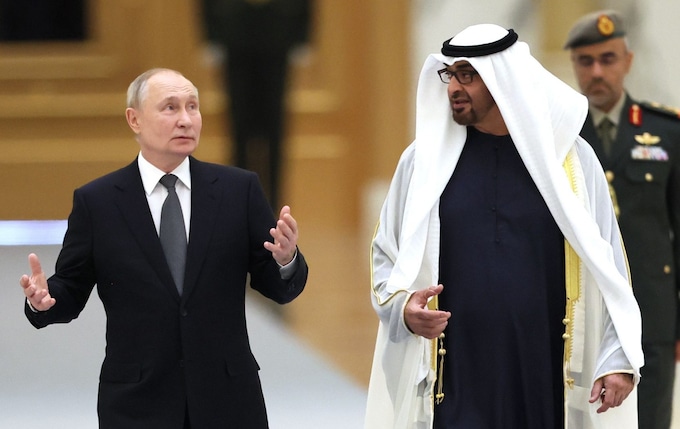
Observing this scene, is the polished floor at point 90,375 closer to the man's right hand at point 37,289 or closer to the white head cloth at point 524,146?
the white head cloth at point 524,146

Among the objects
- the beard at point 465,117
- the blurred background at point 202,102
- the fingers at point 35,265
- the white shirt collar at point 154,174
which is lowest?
the blurred background at point 202,102

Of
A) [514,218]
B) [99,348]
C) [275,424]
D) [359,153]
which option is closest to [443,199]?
[514,218]

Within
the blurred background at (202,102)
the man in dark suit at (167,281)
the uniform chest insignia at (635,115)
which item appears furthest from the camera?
the blurred background at (202,102)

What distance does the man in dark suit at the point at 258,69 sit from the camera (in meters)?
8.41

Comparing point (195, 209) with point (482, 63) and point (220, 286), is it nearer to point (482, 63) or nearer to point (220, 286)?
point (220, 286)

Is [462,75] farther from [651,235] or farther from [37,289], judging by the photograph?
[651,235]

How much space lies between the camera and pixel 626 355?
309 centimetres

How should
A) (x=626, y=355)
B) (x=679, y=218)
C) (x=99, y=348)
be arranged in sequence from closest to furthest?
(x=626, y=355), (x=679, y=218), (x=99, y=348)

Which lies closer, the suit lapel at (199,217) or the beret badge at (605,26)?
the suit lapel at (199,217)

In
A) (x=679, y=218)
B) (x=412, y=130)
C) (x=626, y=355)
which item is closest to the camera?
(x=626, y=355)

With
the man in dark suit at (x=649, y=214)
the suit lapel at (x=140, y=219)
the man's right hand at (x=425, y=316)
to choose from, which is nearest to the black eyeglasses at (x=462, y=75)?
the man's right hand at (x=425, y=316)

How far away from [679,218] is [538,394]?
1276 millimetres

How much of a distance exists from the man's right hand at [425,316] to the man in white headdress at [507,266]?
0.04 meters

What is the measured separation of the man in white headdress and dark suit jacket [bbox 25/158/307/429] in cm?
34
